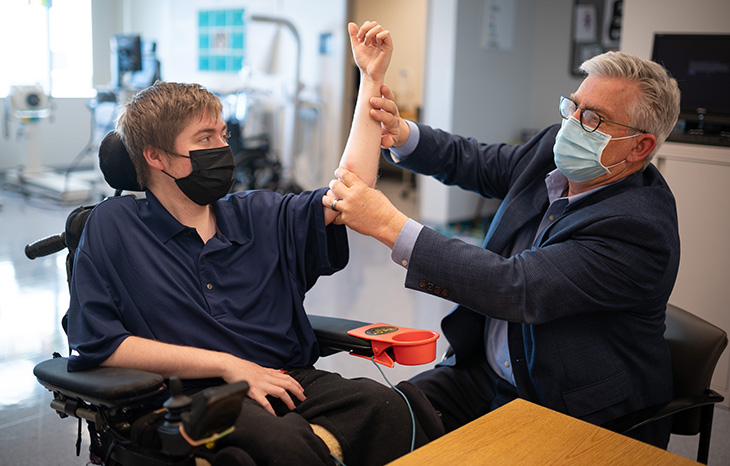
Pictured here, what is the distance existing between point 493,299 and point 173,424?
2.35 ft

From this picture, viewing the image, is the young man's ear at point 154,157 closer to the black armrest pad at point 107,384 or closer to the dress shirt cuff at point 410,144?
A: the black armrest pad at point 107,384

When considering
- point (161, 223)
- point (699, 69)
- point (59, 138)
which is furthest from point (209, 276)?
point (59, 138)

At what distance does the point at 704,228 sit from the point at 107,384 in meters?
2.43

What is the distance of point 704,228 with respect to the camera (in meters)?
2.81

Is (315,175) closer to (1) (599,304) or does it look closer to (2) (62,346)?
(2) (62,346)

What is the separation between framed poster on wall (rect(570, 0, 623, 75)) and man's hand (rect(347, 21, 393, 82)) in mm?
4625

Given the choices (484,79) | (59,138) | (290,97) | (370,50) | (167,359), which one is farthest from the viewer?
(59,138)

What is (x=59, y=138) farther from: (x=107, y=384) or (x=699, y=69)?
(x=107, y=384)

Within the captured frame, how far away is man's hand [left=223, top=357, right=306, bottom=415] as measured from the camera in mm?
1486

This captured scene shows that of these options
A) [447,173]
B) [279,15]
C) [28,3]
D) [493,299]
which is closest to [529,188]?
[447,173]

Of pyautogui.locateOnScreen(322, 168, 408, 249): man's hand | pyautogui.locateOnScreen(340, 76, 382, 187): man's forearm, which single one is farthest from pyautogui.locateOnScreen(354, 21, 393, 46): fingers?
pyautogui.locateOnScreen(322, 168, 408, 249): man's hand

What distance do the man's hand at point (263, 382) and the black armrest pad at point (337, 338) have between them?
0.19m

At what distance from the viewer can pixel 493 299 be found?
1504 millimetres

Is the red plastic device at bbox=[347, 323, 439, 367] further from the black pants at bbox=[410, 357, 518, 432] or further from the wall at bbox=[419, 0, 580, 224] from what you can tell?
the wall at bbox=[419, 0, 580, 224]
